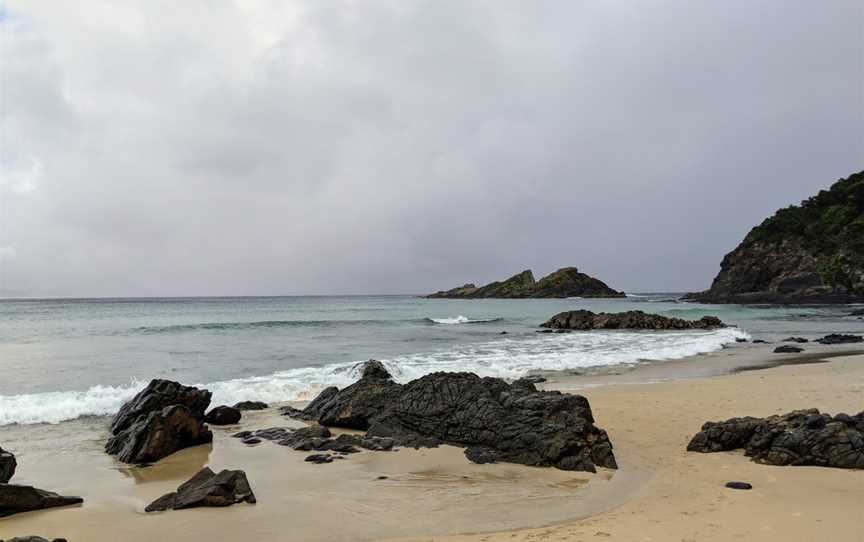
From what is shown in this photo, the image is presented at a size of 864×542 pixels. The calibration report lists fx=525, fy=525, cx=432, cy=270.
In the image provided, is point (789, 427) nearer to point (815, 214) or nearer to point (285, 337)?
point (285, 337)

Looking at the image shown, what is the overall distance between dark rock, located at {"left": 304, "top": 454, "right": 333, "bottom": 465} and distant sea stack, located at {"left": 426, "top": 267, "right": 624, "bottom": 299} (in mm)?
145068

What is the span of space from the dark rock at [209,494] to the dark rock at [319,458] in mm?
1767

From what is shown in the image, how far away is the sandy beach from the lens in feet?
18.6

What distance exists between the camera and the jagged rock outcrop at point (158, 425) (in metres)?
9.00

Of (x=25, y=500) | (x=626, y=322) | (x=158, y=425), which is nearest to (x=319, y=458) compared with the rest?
(x=158, y=425)

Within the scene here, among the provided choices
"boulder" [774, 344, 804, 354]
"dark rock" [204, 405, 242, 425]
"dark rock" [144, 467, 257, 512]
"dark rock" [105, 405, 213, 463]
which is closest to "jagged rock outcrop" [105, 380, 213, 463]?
"dark rock" [105, 405, 213, 463]

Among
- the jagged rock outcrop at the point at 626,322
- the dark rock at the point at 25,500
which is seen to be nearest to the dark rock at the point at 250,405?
the dark rock at the point at 25,500

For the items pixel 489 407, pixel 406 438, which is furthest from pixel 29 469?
pixel 489 407

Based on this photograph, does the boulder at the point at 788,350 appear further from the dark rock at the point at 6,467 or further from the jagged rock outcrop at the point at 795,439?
the dark rock at the point at 6,467

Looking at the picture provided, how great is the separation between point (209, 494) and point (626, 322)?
133 feet

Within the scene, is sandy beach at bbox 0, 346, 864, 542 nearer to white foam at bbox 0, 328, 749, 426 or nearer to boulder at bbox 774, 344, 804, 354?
white foam at bbox 0, 328, 749, 426

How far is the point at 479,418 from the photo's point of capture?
30.7 ft

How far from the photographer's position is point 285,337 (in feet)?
116

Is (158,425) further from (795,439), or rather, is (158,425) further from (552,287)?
(552,287)
